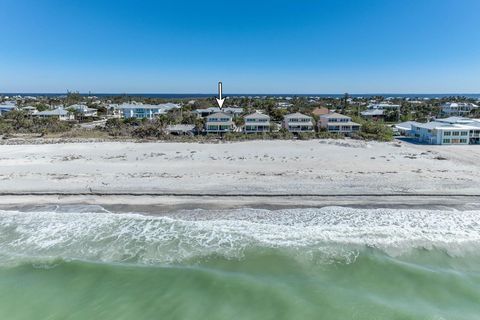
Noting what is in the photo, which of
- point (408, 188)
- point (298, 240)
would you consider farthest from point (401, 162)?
point (298, 240)

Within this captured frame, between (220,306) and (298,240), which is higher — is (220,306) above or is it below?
below

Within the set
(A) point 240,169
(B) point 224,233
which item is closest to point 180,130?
(A) point 240,169

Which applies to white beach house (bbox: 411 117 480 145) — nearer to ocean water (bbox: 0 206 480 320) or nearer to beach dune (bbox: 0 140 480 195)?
beach dune (bbox: 0 140 480 195)

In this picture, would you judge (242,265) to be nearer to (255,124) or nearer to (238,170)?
(238,170)

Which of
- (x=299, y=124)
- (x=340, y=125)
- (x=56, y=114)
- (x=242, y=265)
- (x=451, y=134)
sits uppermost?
(x=56, y=114)

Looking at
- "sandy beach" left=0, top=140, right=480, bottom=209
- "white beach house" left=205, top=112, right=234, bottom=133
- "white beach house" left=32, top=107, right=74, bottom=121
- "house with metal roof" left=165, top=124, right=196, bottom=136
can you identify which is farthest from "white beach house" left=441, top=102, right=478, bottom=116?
"white beach house" left=32, top=107, right=74, bottom=121

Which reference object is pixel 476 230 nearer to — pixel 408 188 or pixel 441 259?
pixel 441 259

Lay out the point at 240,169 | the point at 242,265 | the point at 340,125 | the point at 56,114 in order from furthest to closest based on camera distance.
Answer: the point at 56,114, the point at 340,125, the point at 240,169, the point at 242,265
